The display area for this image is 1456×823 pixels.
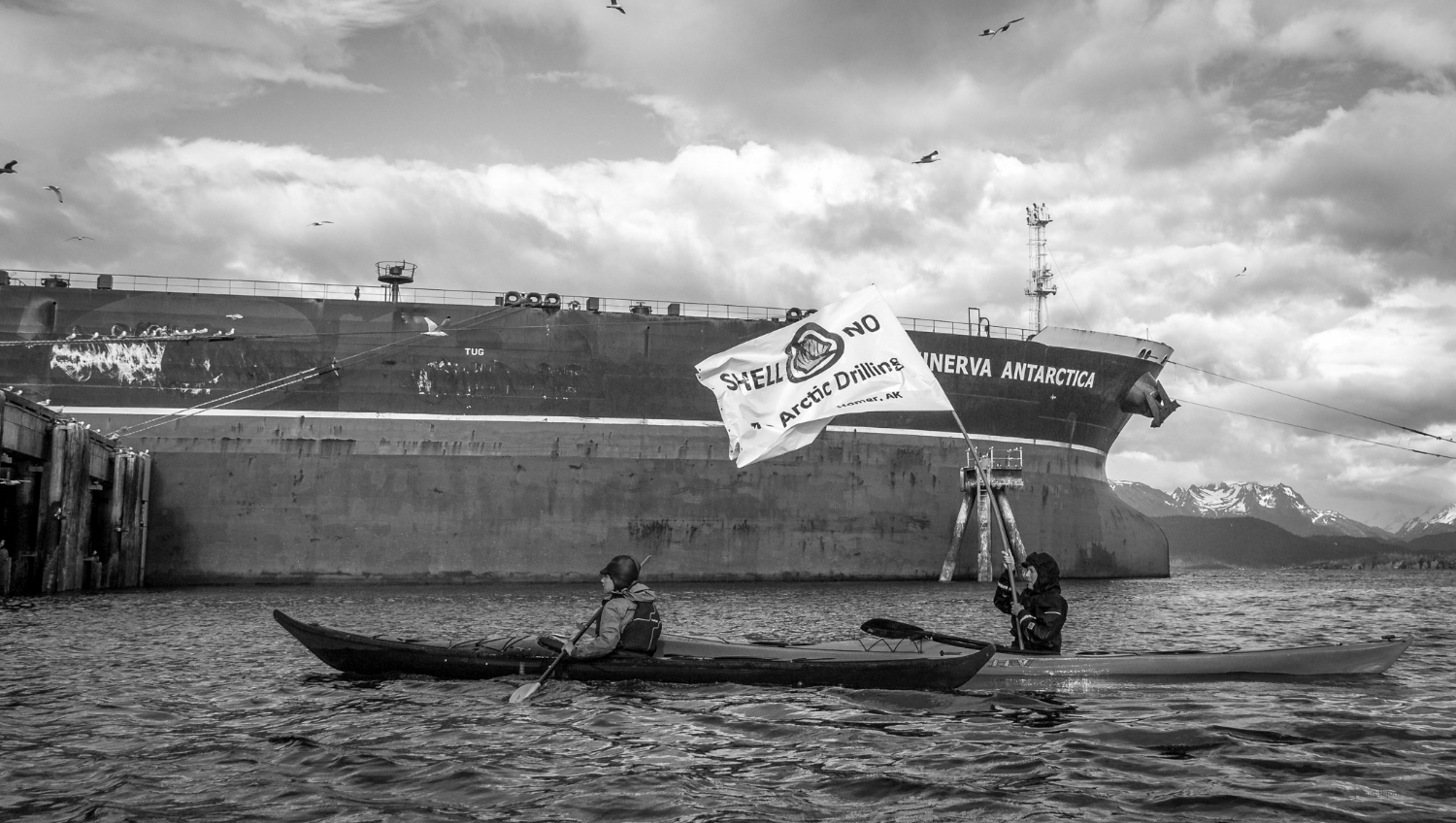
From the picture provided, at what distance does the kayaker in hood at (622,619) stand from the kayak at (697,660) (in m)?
0.14

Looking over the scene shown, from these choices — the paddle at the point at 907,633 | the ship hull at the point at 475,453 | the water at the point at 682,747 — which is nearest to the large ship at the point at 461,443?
the ship hull at the point at 475,453

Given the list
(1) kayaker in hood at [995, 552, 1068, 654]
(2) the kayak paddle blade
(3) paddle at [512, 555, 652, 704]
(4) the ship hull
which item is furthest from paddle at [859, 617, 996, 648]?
(4) the ship hull

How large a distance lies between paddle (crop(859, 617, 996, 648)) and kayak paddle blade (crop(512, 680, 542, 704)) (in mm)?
4072

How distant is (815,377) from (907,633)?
375 cm

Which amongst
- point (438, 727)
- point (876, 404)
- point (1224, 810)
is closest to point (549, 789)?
point (438, 727)

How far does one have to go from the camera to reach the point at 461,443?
36656 millimetres

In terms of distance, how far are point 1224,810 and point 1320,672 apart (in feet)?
23.7

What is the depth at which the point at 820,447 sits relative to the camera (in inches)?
1508

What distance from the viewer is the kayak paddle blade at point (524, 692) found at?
12.0 meters

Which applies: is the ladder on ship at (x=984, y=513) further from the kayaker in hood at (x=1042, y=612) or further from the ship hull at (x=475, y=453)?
the kayaker in hood at (x=1042, y=612)

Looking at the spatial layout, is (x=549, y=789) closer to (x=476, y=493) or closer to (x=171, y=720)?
(x=171, y=720)

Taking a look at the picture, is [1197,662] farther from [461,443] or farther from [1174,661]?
[461,443]

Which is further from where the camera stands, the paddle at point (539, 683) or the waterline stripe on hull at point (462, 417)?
the waterline stripe on hull at point (462, 417)

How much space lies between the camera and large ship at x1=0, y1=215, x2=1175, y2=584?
1395 inches
